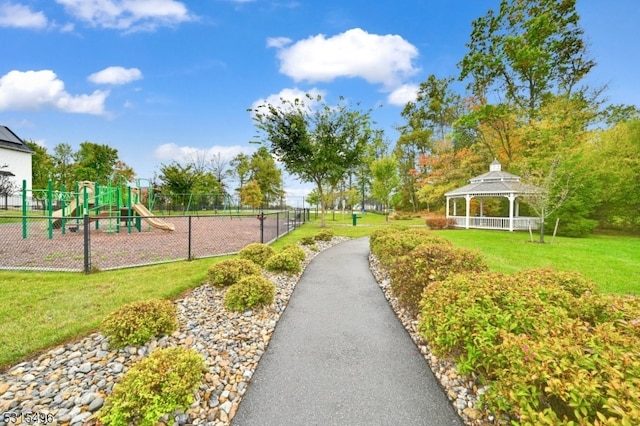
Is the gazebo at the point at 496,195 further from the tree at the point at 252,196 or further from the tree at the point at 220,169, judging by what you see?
the tree at the point at 220,169

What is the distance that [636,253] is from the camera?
28.0 feet

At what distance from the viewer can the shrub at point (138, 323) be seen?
277cm

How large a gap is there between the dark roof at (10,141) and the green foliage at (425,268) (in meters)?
41.1

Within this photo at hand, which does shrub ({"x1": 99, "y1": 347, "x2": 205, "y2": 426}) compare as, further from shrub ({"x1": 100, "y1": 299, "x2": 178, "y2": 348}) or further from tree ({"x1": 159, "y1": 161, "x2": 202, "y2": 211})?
tree ({"x1": 159, "y1": 161, "x2": 202, "y2": 211})

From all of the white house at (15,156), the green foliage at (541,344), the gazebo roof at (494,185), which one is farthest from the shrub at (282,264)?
the white house at (15,156)

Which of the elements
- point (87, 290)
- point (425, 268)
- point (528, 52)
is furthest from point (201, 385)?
point (528, 52)

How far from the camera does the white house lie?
27.8 metres

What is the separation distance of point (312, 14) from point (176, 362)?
11546 millimetres

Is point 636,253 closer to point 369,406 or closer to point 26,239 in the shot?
point 369,406

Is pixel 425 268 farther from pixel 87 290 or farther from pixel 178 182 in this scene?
pixel 178 182

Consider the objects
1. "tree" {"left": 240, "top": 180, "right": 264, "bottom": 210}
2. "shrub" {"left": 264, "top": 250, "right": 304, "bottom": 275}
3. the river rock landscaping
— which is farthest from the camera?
"tree" {"left": 240, "top": 180, "right": 264, "bottom": 210}

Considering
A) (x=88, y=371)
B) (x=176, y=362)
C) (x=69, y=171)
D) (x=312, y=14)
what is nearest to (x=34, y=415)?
(x=88, y=371)

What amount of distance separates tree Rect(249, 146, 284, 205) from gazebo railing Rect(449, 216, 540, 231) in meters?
27.9

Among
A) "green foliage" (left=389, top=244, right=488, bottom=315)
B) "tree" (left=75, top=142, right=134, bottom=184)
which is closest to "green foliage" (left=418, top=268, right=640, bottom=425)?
"green foliage" (left=389, top=244, right=488, bottom=315)
